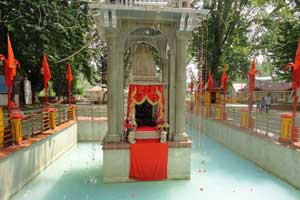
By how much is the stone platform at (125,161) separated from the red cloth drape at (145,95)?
43.4 inches

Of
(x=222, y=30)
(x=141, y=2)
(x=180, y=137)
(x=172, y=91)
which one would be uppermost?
(x=222, y=30)

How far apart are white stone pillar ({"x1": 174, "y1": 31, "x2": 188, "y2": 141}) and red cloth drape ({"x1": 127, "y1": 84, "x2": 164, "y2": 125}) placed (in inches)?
22.4

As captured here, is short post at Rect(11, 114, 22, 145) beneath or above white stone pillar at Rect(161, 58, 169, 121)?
beneath

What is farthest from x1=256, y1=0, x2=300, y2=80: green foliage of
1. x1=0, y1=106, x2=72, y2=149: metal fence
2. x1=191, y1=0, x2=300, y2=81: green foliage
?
→ x1=0, y1=106, x2=72, y2=149: metal fence

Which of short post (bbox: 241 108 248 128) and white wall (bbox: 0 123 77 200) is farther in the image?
short post (bbox: 241 108 248 128)

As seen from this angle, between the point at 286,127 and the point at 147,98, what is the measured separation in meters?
4.53

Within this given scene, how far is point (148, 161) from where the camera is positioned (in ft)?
25.6

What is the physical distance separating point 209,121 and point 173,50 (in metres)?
9.33

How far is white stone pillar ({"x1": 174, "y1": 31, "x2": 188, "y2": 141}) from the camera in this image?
7.96m

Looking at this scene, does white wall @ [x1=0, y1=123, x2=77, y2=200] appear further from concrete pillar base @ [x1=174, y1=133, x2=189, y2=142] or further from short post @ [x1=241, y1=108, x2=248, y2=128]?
short post @ [x1=241, y1=108, x2=248, y2=128]

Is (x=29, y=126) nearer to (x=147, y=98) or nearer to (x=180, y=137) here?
(x=147, y=98)

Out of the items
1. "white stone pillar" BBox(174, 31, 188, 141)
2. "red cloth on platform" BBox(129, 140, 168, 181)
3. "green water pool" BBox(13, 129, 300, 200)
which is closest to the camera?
"green water pool" BBox(13, 129, 300, 200)

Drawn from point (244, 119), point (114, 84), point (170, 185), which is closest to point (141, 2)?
point (114, 84)

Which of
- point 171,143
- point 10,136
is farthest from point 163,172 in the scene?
point 10,136
